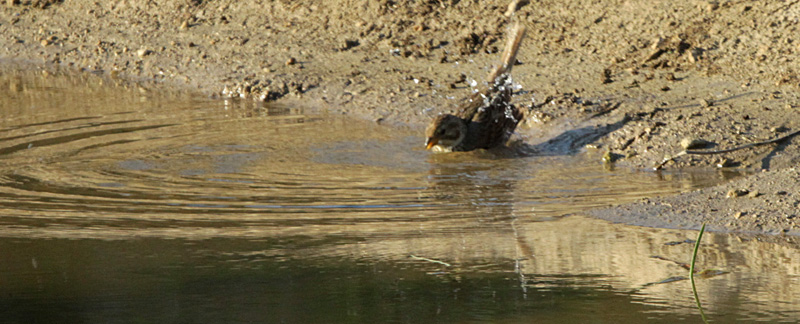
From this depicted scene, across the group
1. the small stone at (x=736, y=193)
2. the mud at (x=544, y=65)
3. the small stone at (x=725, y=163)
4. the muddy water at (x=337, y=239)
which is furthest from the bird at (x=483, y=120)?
the small stone at (x=736, y=193)

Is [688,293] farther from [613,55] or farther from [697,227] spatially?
[613,55]

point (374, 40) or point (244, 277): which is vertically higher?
point (374, 40)

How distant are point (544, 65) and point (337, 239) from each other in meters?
4.49

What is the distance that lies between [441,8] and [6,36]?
19.2 feet

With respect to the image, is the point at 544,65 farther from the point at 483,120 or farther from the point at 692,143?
the point at 692,143

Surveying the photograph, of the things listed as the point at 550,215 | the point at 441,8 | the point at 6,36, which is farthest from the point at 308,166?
the point at 6,36

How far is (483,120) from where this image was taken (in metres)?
7.06

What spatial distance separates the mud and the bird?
0.35m

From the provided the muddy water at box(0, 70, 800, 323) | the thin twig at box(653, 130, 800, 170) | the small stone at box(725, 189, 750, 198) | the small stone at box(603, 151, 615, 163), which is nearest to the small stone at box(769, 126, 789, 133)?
the thin twig at box(653, 130, 800, 170)

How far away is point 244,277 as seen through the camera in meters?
3.81

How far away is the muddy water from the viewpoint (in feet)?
11.3

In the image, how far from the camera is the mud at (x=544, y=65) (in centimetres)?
661

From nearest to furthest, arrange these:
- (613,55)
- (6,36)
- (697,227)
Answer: (697,227), (613,55), (6,36)

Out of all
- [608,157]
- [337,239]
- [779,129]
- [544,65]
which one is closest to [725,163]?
[779,129]
